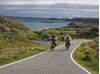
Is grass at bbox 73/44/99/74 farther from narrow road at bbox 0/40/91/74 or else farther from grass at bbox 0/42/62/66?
grass at bbox 0/42/62/66

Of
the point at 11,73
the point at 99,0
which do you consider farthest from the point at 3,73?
the point at 99,0

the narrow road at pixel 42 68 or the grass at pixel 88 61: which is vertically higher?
the narrow road at pixel 42 68

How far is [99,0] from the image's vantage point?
1086 cm

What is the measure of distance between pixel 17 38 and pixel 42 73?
62137 mm

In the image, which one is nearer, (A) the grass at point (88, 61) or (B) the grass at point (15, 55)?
(A) the grass at point (88, 61)

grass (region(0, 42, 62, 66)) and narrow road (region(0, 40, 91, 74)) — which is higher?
narrow road (region(0, 40, 91, 74))

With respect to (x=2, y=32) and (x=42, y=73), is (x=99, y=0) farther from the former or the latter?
(x=2, y=32)

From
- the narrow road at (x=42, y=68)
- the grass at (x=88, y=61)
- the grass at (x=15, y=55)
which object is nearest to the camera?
the narrow road at (x=42, y=68)

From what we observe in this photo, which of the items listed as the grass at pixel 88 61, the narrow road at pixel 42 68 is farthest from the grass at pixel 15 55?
the grass at pixel 88 61

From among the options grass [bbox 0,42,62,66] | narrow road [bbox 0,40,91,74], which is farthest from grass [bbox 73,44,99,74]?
grass [bbox 0,42,62,66]

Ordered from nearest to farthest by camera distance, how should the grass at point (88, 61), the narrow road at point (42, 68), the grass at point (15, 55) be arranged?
the narrow road at point (42, 68) → the grass at point (88, 61) → the grass at point (15, 55)

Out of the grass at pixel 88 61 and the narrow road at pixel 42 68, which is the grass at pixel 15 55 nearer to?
the narrow road at pixel 42 68

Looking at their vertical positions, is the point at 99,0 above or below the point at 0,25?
above

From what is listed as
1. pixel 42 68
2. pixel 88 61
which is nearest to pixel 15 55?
pixel 88 61
